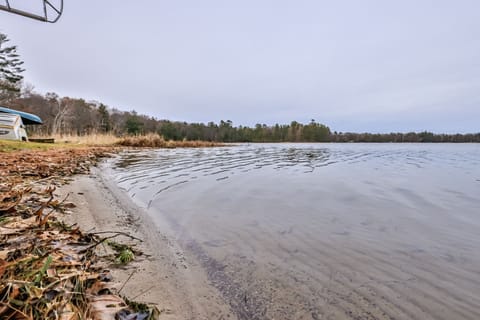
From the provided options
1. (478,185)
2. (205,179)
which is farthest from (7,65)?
(478,185)

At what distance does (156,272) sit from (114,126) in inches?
1284

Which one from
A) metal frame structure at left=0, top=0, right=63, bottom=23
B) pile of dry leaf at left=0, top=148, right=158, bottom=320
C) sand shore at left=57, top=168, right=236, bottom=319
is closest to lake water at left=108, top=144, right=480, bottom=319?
sand shore at left=57, top=168, right=236, bottom=319

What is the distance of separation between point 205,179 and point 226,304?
3.59 m

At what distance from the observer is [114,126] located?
29750 millimetres

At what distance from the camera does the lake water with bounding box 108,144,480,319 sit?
3.97 feet

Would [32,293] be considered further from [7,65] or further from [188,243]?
[7,65]

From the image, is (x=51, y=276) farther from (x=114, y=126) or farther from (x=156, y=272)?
(x=114, y=126)

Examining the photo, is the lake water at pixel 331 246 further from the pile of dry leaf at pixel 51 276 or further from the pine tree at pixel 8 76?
the pine tree at pixel 8 76

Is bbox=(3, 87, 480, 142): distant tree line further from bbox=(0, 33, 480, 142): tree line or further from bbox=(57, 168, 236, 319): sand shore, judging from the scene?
bbox=(57, 168, 236, 319): sand shore

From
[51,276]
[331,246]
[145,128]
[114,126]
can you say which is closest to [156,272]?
[51,276]

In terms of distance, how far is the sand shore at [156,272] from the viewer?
3.64 feet

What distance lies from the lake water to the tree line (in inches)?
695

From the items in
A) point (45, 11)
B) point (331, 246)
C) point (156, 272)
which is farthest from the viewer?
point (45, 11)

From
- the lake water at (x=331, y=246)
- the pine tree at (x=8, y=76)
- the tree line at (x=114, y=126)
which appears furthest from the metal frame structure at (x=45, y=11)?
the pine tree at (x=8, y=76)
